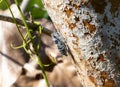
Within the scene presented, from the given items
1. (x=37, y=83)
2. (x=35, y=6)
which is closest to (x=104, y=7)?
(x=37, y=83)

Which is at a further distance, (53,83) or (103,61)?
(53,83)

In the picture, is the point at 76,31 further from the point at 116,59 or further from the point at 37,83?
the point at 37,83

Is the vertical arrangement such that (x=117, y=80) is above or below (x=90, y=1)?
below

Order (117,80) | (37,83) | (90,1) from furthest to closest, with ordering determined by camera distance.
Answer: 1. (37,83)
2. (117,80)
3. (90,1)

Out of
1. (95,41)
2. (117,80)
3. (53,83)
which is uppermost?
(95,41)

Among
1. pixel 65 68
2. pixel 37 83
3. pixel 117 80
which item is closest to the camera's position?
pixel 117 80

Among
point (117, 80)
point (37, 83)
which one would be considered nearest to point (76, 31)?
point (117, 80)
